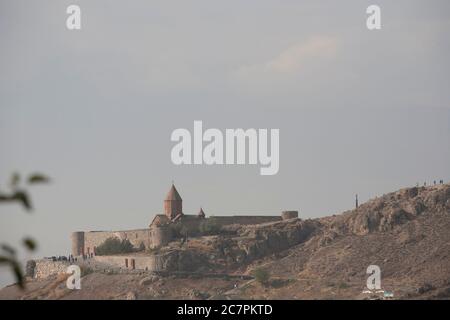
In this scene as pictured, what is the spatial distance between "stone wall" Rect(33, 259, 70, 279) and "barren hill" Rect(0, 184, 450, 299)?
1633 millimetres

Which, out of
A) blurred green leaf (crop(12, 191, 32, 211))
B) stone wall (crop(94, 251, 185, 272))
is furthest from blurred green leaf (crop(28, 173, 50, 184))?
stone wall (crop(94, 251, 185, 272))

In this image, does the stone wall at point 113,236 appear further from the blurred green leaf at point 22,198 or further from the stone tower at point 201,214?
the blurred green leaf at point 22,198

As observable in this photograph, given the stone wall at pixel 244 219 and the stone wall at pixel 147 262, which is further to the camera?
the stone wall at pixel 244 219

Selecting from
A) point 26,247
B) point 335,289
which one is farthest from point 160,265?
point 26,247

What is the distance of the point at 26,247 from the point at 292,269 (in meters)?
61.3

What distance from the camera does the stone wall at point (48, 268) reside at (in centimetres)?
7260

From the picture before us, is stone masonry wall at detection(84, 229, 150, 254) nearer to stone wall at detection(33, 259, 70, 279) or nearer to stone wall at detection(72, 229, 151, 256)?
stone wall at detection(72, 229, 151, 256)

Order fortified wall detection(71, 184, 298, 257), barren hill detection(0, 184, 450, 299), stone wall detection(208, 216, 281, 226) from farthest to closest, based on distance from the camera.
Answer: stone wall detection(208, 216, 281, 226)
fortified wall detection(71, 184, 298, 257)
barren hill detection(0, 184, 450, 299)

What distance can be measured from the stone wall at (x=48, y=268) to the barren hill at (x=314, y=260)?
5.36 ft

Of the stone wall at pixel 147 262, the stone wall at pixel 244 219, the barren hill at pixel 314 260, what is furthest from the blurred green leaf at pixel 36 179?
the stone wall at pixel 244 219

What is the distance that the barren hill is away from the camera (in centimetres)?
6250

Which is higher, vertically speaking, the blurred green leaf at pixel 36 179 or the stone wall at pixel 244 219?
the blurred green leaf at pixel 36 179

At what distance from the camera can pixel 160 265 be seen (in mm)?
67562
